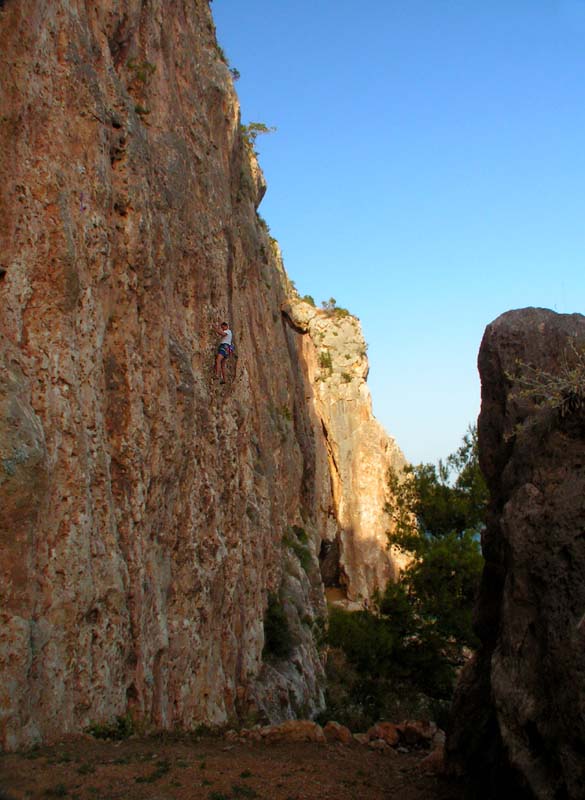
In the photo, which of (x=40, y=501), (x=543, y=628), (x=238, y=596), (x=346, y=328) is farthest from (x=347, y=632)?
(x=346, y=328)

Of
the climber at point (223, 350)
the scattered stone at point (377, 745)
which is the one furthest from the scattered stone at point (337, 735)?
the climber at point (223, 350)

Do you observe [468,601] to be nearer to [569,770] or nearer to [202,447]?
[202,447]

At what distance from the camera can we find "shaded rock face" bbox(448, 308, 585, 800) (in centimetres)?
571

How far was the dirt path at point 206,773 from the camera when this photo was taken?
24.3 feet

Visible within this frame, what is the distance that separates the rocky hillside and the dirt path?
0.59 metres

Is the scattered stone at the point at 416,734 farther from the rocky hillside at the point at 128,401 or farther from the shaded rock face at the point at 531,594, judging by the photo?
the rocky hillside at the point at 128,401

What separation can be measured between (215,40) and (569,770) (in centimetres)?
2329

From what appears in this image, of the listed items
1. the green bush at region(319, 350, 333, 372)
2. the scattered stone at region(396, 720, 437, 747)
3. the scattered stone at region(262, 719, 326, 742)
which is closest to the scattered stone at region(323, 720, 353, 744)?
the scattered stone at region(262, 719, 326, 742)

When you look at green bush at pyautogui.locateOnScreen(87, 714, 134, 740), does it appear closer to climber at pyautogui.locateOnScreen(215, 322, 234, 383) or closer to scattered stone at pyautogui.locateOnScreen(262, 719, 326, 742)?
scattered stone at pyautogui.locateOnScreen(262, 719, 326, 742)

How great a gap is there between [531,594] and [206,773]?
192 inches

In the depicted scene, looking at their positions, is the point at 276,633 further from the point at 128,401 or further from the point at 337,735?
the point at 128,401

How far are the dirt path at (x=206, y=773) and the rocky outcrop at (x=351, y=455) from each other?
3131 centimetres

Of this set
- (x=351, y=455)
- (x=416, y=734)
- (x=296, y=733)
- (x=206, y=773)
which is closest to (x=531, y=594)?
(x=206, y=773)

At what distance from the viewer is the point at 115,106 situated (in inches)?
527
